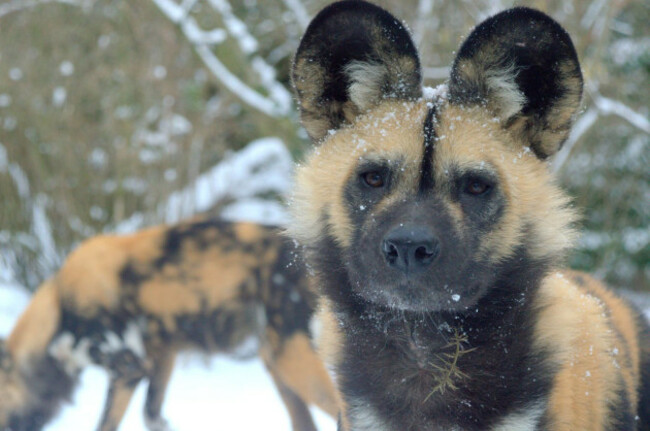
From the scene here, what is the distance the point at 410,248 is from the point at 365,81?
735mm

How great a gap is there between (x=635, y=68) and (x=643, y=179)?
1.44 m

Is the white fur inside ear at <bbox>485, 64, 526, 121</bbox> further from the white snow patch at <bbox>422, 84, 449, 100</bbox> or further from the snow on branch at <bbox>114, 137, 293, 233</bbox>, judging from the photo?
the snow on branch at <bbox>114, 137, 293, 233</bbox>

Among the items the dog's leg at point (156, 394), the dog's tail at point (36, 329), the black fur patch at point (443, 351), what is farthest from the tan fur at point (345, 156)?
the dog's tail at point (36, 329)

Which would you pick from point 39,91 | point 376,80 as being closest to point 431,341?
point 376,80

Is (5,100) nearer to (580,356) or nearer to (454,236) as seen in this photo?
(454,236)

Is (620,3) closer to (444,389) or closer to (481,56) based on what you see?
(481,56)

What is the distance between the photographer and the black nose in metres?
2.05

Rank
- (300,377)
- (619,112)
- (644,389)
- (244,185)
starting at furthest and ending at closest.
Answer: (244,185) → (619,112) → (300,377) → (644,389)

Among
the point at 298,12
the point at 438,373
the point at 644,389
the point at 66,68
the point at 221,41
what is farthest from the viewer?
the point at 66,68

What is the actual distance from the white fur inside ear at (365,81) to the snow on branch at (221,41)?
4.51 meters

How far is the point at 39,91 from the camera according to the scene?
7.62 m

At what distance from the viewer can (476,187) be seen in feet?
7.38

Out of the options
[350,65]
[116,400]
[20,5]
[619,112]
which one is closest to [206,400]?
[116,400]

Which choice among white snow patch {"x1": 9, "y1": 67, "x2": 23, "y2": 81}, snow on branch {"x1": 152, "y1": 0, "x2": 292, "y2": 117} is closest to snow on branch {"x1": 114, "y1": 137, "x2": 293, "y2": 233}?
snow on branch {"x1": 152, "y1": 0, "x2": 292, "y2": 117}
